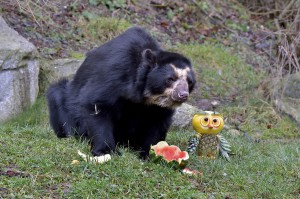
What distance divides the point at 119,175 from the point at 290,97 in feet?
18.0

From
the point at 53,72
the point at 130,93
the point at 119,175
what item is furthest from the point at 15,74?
the point at 119,175

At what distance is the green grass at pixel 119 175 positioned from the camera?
4.77 metres

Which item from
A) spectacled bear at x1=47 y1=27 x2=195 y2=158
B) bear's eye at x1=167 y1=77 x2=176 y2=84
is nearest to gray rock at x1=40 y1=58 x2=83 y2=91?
spectacled bear at x1=47 y1=27 x2=195 y2=158

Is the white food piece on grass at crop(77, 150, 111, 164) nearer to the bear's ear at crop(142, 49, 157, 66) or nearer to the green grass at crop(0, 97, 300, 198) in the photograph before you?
the green grass at crop(0, 97, 300, 198)

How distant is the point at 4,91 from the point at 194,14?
6.23 metres

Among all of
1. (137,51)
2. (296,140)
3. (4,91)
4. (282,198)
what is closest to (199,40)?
(296,140)

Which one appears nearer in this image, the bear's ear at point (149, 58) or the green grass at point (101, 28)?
the bear's ear at point (149, 58)

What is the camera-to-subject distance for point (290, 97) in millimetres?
9883

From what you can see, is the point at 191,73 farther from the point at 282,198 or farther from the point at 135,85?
the point at 282,198

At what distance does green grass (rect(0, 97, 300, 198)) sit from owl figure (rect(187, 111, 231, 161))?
191 mm

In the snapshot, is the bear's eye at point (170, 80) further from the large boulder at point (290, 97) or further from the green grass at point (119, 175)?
the large boulder at point (290, 97)

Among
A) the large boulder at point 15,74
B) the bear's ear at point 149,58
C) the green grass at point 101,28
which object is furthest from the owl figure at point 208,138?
the green grass at point 101,28

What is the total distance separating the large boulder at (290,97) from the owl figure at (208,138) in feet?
10.4

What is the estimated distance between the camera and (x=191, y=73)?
5.79 meters
